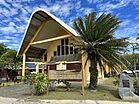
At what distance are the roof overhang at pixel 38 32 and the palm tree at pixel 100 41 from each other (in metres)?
4.62

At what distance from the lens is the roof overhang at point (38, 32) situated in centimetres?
1817

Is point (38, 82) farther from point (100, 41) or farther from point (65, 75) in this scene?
point (100, 41)

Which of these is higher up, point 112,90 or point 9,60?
point 9,60

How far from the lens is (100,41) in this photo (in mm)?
12961

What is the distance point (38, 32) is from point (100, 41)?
8.68 meters

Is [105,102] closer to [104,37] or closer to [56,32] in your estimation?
[104,37]

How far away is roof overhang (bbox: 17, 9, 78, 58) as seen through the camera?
59.6 feet

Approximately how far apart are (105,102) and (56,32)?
13.2m

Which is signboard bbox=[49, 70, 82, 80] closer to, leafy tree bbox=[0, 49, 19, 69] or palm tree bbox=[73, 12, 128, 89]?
palm tree bbox=[73, 12, 128, 89]

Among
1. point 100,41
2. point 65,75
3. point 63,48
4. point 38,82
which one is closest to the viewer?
point 38,82

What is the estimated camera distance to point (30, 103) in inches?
384

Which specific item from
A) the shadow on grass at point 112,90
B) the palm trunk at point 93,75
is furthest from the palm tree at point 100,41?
the shadow on grass at point 112,90

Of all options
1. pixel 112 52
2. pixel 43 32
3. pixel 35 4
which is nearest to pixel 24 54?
pixel 43 32

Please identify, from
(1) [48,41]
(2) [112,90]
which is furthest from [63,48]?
(2) [112,90]
